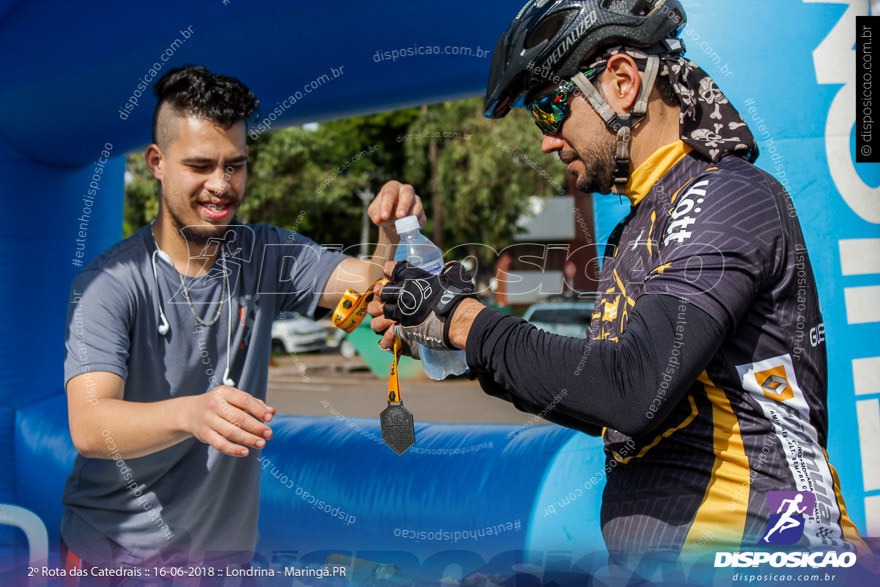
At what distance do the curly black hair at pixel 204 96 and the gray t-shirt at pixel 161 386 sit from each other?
419 mm

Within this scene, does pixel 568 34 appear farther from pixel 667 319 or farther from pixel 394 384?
pixel 394 384

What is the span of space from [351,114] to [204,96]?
1.47 meters

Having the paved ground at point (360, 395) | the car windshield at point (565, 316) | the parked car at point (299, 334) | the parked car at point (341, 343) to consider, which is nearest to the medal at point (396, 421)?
the paved ground at point (360, 395)

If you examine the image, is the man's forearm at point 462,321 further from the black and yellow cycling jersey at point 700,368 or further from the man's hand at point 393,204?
the man's hand at point 393,204

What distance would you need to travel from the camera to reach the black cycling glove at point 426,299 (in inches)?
56.2

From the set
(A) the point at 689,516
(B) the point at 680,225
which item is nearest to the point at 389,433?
(A) the point at 689,516

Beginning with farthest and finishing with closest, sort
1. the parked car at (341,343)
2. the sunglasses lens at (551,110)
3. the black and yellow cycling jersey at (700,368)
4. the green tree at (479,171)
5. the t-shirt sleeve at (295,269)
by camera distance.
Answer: the parked car at (341,343), the green tree at (479,171), the t-shirt sleeve at (295,269), the sunglasses lens at (551,110), the black and yellow cycling jersey at (700,368)

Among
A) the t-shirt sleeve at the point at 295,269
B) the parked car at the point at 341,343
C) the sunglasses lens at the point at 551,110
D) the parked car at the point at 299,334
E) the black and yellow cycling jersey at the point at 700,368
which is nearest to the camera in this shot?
the black and yellow cycling jersey at the point at 700,368

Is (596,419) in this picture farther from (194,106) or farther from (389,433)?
(194,106)

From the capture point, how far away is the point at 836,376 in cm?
240

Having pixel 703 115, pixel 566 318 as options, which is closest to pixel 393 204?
pixel 703 115

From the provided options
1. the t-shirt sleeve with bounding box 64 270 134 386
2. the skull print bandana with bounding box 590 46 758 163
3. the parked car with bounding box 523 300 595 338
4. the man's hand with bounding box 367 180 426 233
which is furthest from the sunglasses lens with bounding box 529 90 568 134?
the parked car with bounding box 523 300 595 338

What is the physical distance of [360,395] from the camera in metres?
12.0

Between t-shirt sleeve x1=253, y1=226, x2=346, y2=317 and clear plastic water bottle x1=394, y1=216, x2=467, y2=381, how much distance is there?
32 cm
